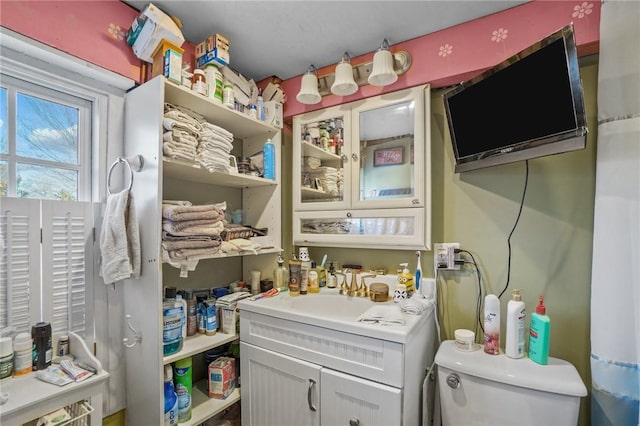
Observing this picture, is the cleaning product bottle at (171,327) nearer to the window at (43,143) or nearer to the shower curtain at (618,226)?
the window at (43,143)

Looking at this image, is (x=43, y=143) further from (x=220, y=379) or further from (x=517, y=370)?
(x=517, y=370)

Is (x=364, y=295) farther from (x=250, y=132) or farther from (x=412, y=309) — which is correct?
(x=250, y=132)

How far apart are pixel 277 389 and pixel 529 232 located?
137 cm

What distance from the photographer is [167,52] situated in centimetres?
122

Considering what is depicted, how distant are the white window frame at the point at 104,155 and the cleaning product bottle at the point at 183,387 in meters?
0.25

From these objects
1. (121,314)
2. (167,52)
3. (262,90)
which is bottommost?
(121,314)

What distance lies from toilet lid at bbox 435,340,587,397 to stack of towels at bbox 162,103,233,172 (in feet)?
4.39

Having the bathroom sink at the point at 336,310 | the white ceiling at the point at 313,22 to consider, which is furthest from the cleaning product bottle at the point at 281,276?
the white ceiling at the point at 313,22

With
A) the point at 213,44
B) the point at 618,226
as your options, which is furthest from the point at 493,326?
the point at 213,44

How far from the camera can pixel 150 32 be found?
1192mm

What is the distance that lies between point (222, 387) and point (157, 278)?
0.70 meters

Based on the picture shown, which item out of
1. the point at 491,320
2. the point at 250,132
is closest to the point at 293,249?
the point at 250,132

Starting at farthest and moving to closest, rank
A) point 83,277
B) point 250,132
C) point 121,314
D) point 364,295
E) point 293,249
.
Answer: point 293,249 → point 250,132 → point 364,295 → point 121,314 → point 83,277

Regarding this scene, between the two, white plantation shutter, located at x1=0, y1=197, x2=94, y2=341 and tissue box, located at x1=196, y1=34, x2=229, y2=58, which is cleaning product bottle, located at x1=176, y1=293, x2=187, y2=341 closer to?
white plantation shutter, located at x1=0, y1=197, x2=94, y2=341
